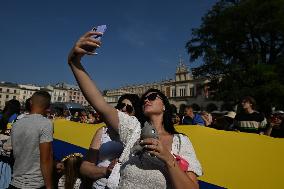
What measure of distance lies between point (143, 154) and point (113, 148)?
1.97ft

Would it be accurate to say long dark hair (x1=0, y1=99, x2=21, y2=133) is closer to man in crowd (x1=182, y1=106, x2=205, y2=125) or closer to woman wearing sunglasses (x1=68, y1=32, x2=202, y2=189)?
man in crowd (x1=182, y1=106, x2=205, y2=125)

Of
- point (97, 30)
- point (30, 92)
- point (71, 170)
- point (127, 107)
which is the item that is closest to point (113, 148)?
point (127, 107)

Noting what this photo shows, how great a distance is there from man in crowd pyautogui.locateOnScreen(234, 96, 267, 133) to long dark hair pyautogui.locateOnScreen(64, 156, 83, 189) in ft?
9.59

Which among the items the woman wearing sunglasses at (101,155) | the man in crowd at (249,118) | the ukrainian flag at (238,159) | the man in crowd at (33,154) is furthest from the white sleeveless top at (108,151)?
the man in crowd at (249,118)

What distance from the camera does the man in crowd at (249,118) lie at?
18.9ft

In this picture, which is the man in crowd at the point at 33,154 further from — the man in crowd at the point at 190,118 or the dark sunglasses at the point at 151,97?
the man in crowd at the point at 190,118

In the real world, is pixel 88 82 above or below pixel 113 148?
above

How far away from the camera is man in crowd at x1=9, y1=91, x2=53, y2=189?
141 inches

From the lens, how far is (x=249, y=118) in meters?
5.88

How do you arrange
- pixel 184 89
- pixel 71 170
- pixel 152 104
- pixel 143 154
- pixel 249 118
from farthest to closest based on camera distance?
pixel 184 89 < pixel 249 118 < pixel 71 170 < pixel 152 104 < pixel 143 154

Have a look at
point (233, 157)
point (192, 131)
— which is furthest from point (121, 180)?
point (192, 131)

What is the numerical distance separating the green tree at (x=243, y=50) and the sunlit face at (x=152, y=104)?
2297 cm

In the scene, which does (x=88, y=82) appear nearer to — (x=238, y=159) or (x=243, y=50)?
(x=238, y=159)

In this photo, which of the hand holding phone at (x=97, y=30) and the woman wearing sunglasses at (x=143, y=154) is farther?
the hand holding phone at (x=97, y=30)
